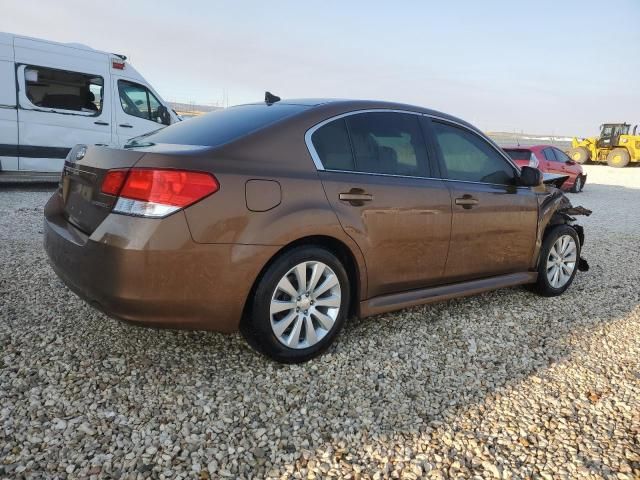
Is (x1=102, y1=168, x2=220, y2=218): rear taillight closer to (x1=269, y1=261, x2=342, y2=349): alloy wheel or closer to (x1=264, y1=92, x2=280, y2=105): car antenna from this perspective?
(x1=269, y1=261, x2=342, y2=349): alloy wheel

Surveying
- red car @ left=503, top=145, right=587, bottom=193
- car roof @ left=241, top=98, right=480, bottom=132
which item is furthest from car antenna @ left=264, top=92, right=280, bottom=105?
red car @ left=503, top=145, right=587, bottom=193

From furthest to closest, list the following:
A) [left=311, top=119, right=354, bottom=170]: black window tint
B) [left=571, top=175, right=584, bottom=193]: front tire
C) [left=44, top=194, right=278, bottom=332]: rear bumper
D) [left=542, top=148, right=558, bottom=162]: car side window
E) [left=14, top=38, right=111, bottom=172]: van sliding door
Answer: [left=571, top=175, right=584, bottom=193]: front tire → [left=542, top=148, right=558, bottom=162]: car side window → [left=14, top=38, right=111, bottom=172]: van sliding door → [left=311, top=119, right=354, bottom=170]: black window tint → [left=44, top=194, right=278, bottom=332]: rear bumper

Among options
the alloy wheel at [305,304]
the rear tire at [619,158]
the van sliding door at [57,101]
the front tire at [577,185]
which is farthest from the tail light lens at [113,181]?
the rear tire at [619,158]

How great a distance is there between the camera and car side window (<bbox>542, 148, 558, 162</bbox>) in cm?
1491

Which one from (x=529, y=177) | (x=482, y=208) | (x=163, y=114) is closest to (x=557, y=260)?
(x=529, y=177)

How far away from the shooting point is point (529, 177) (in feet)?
13.3

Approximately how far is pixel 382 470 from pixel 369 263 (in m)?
1.29

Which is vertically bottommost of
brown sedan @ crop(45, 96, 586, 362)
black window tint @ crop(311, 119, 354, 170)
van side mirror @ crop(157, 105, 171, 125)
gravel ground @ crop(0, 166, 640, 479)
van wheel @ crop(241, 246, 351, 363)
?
gravel ground @ crop(0, 166, 640, 479)

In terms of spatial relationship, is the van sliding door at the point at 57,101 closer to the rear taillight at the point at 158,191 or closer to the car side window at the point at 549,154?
the rear taillight at the point at 158,191

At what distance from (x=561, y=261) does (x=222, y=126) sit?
10.7ft

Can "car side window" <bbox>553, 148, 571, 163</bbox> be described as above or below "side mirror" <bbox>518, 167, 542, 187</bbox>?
above

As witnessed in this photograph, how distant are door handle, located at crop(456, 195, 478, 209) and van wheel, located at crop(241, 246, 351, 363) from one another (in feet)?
3.63

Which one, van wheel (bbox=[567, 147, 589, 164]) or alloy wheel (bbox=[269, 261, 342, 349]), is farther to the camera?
van wheel (bbox=[567, 147, 589, 164])

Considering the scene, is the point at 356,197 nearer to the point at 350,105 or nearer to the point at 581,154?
the point at 350,105
